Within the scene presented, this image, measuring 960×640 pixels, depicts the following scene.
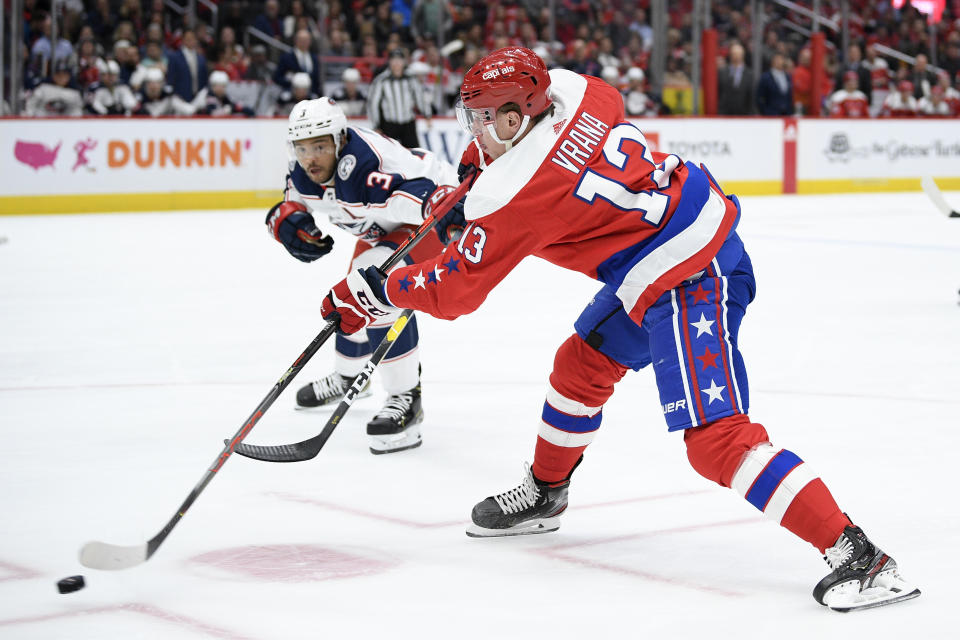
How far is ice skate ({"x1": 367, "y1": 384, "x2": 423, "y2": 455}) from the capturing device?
12.4 feet

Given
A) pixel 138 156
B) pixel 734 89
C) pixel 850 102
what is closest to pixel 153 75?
pixel 138 156

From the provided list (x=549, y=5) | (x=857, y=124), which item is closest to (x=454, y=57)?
(x=549, y=5)

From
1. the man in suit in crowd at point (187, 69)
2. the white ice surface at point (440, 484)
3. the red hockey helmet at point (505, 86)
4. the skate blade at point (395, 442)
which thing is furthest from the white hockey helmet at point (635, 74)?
the red hockey helmet at point (505, 86)

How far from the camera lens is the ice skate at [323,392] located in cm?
439

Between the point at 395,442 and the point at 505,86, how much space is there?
152 centimetres

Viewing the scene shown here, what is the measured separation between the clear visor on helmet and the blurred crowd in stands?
9456 mm

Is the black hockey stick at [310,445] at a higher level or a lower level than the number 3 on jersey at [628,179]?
lower

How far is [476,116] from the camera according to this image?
262 centimetres

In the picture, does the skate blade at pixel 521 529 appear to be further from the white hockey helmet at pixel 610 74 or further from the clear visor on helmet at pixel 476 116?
the white hockey helmet at pixel 610 74

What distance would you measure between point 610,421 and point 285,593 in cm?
180

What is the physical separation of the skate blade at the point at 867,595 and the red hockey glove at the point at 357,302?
1.06 metres

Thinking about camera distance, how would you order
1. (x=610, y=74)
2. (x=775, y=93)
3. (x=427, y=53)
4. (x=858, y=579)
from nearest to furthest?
(x=858, y=579) < (x=427, y=53) < (x=610, y=74) < (x=775, y=93)

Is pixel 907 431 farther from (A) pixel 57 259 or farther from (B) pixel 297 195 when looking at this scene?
(A) pixel 57 259

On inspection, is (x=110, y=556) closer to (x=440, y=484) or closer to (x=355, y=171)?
(x=440, y=484)
